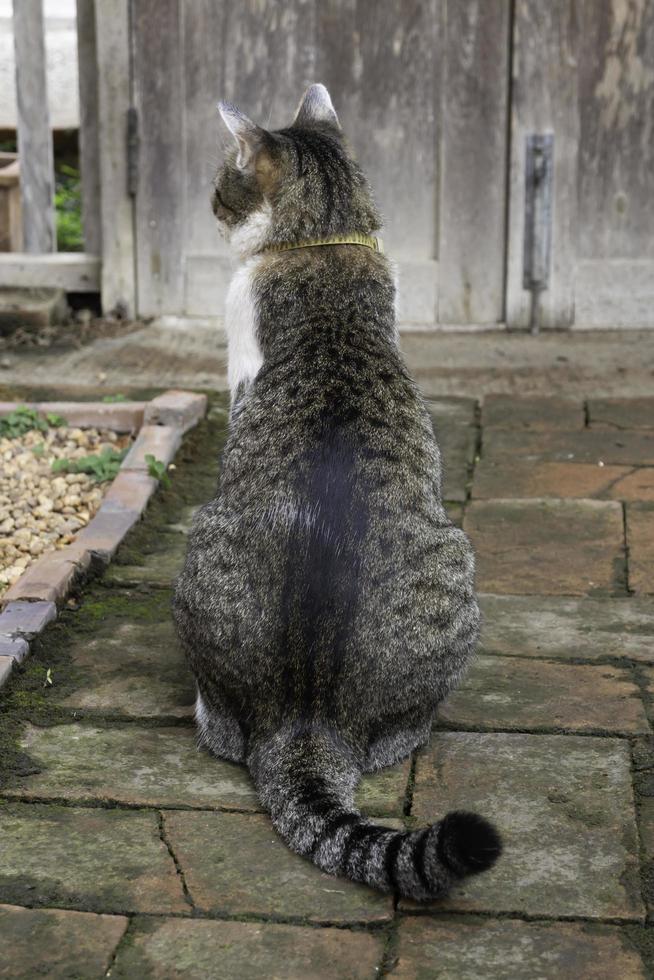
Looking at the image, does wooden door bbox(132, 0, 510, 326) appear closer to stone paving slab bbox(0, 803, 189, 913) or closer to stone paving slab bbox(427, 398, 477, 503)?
stone paving slab bbox(427, 398, 477, 503)

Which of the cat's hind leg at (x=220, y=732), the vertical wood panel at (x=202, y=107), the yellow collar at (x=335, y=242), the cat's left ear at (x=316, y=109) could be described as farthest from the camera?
the vertical wood panel at (x=202, y=107)

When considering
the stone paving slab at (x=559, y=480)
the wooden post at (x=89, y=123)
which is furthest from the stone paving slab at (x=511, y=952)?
the wooden post at (x=89, y=123)

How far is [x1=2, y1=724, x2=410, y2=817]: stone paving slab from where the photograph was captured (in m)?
3.06

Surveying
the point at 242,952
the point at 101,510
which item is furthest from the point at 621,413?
the point at 242,952

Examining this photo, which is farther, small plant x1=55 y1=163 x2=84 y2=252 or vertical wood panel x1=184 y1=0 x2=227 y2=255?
small plant x1=55 y1=163 x2=84 y2=252

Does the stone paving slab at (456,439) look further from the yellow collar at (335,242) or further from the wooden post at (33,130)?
the wooden post at (33,130)

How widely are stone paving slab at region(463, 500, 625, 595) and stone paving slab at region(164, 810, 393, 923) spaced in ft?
5.15

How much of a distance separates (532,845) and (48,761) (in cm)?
117

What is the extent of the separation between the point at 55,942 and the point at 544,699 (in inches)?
59.9

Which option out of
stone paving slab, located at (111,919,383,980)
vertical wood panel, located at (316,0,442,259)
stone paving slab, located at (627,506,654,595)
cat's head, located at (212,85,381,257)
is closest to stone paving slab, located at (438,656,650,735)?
stone paving slab, located at (627,506,654,595)

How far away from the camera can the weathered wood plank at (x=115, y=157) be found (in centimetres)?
695

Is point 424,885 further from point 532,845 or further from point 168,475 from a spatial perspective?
point 168,475

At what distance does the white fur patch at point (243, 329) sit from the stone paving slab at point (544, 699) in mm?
1007

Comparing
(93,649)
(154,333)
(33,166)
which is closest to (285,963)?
(93,649)
